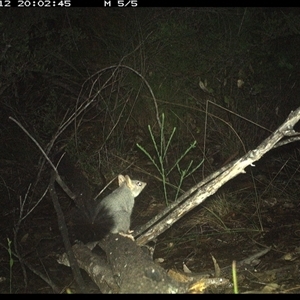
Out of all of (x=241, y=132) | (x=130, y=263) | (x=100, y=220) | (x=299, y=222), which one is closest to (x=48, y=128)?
(x=241, y=132)

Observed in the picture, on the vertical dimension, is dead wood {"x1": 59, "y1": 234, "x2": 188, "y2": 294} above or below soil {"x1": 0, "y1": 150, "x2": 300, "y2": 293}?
above

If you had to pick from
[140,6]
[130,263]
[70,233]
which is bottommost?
[70,233]

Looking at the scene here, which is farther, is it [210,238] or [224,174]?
[210,238]

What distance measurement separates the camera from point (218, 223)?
5141mm

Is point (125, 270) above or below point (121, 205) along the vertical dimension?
above

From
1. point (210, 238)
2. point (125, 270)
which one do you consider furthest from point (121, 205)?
point (125, 270)

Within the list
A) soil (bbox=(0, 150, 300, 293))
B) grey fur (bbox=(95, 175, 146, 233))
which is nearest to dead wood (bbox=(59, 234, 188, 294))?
soil (bbox=(0, 150, 300, 293))

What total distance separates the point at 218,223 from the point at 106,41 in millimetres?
3383

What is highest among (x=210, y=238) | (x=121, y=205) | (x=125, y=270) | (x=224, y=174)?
(x=224, y=174)

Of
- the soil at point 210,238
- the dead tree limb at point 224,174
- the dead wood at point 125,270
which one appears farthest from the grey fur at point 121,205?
the soil at point 210,238

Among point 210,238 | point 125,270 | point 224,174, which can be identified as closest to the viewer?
point 125,270

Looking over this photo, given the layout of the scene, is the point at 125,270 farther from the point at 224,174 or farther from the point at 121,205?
the point at 121,205

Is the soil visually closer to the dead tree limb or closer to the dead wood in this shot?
the dead wood

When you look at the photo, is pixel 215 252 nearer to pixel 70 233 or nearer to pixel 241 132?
pixel 70 233
